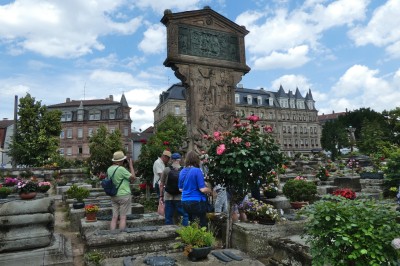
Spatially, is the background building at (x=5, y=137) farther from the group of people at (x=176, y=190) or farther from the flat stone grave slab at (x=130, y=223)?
the group of people at (x=176, y=190)

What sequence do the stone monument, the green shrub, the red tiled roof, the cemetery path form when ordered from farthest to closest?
1. the red tiled roof
2. the stone monument
3. the cemetery path
4. the green shrub

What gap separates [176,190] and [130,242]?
1.95 metres

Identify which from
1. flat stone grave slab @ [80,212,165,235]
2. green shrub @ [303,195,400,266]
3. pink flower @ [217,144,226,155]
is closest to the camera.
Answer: green shrub @ [303,195,400,266]

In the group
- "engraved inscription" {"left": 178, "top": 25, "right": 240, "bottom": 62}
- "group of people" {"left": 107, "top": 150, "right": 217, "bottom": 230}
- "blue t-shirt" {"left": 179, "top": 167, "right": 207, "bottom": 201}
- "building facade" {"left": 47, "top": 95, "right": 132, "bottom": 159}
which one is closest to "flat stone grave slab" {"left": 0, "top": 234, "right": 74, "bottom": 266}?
"group of people" {"left": 107, "top": 150, "right": 217, "bottom": 230}

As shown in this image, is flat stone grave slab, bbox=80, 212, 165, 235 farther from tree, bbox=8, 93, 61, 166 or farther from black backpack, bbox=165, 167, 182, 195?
tree, bbox=8, 93, 61, 166

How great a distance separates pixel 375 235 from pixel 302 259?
4.71 feet

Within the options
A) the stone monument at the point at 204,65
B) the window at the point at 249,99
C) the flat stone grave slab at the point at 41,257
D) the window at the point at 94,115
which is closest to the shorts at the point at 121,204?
the flat stone grave slab at the point at 41,257

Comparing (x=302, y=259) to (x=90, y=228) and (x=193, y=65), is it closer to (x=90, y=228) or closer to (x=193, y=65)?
(x=90, y=228)

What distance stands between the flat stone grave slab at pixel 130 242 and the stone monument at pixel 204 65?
4609mm

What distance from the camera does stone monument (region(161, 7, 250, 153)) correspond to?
10.2 m

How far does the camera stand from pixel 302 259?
4.12 meters

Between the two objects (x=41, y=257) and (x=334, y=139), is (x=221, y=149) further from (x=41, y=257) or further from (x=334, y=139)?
(x=334, y=139)

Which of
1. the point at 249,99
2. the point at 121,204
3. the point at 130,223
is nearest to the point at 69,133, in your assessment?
the point at 249,99

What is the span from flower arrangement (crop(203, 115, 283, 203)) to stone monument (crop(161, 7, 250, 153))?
418 centimetres
